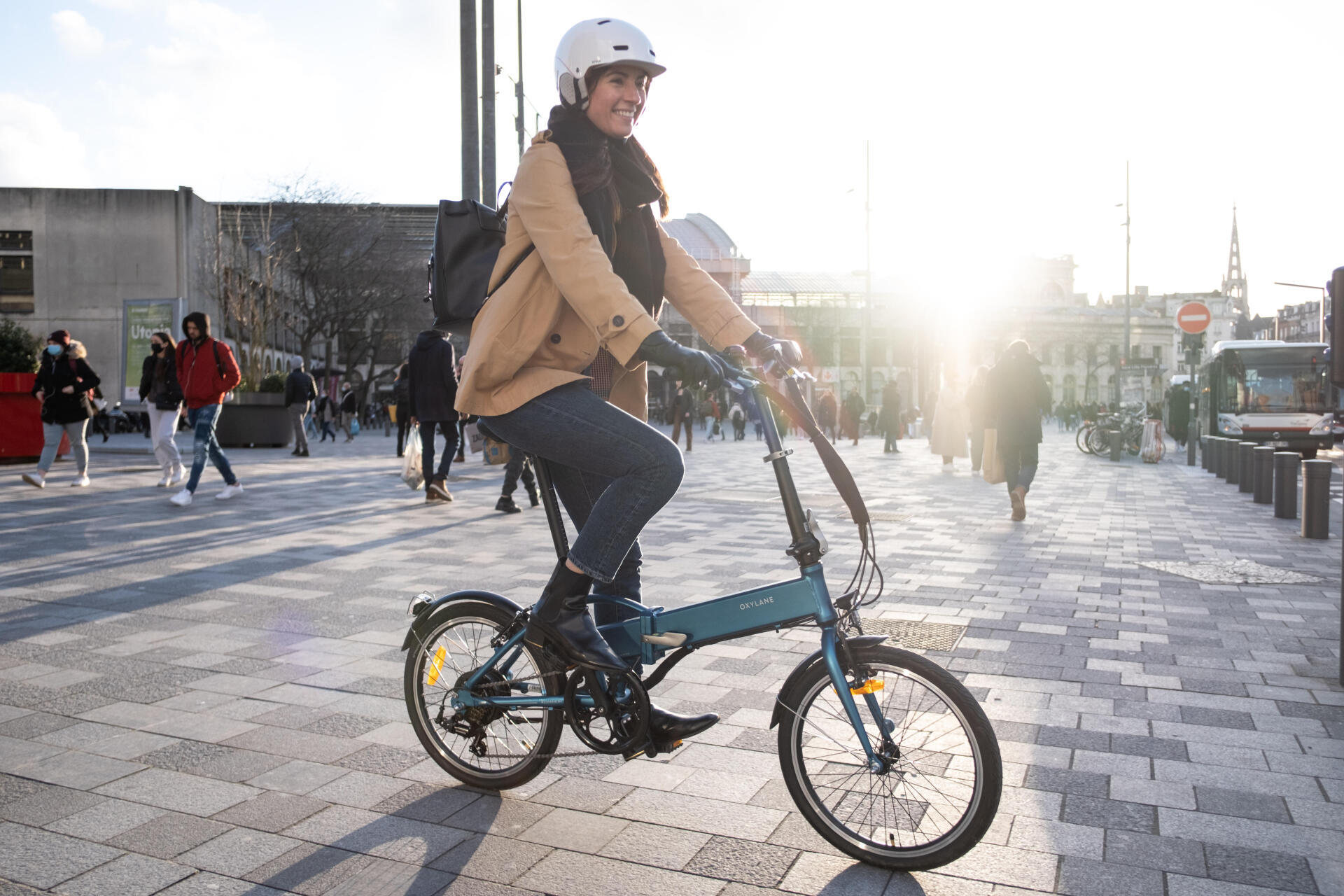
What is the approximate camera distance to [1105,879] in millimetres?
2557

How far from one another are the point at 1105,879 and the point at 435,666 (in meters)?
1.88

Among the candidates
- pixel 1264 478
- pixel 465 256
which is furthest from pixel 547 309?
pixel 1264 478

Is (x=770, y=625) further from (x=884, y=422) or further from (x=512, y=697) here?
(x=884, y=422)

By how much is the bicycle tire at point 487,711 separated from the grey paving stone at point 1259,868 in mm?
1680

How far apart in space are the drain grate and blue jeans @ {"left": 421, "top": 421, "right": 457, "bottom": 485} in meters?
6.78

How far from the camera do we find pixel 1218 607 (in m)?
5.88

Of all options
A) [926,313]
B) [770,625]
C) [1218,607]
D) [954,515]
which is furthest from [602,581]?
[926,313]

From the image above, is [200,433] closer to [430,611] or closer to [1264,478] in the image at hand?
[430,611]

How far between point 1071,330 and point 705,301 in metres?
104

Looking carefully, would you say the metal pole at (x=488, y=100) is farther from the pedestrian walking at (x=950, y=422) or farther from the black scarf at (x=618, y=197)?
the black scarf at (x=618, y=197)

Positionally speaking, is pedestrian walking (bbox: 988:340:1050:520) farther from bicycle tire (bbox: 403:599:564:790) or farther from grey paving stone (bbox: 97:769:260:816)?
grey paving stone (bbox: 97:769:260:816)

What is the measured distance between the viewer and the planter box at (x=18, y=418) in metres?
15.2

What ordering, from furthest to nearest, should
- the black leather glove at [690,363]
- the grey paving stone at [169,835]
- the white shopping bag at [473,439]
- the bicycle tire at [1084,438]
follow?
the bicycle tire at [1084,438]
the white shopping bag at [473,439]
the grey paving stone at [169,835]
the black leather glove at [690,363]

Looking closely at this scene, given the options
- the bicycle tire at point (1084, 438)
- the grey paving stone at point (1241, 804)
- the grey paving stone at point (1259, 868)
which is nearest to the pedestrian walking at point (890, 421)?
the bicycle tire at point (1084, 438)
